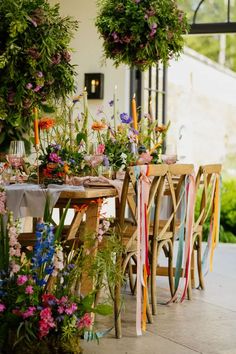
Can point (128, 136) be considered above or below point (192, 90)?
below

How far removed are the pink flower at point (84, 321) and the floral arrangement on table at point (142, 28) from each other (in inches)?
101

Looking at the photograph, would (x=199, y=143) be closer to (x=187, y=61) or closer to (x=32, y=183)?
(x=187, y=61)

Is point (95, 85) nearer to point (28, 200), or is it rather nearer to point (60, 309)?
point (28, 200)

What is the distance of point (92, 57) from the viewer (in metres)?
8.04

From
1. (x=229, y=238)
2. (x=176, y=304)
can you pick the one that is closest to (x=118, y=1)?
(x=176, y=304)

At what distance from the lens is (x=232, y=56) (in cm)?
1447

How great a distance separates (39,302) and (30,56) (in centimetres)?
112

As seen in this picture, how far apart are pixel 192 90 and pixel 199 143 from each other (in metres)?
0.90

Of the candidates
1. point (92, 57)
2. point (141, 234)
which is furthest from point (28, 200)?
point (92, 57)

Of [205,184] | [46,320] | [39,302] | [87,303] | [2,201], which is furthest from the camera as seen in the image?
[205,184]

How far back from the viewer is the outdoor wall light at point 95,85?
26.2 feet

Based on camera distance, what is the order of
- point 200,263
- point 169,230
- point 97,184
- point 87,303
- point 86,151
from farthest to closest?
point 200,263, point 169,230, point 86,151, point 97,184, point 87,303

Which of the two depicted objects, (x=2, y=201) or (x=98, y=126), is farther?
(x=98, y=126)

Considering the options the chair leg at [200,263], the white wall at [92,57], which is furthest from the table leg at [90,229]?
the white wall at [92,57]
